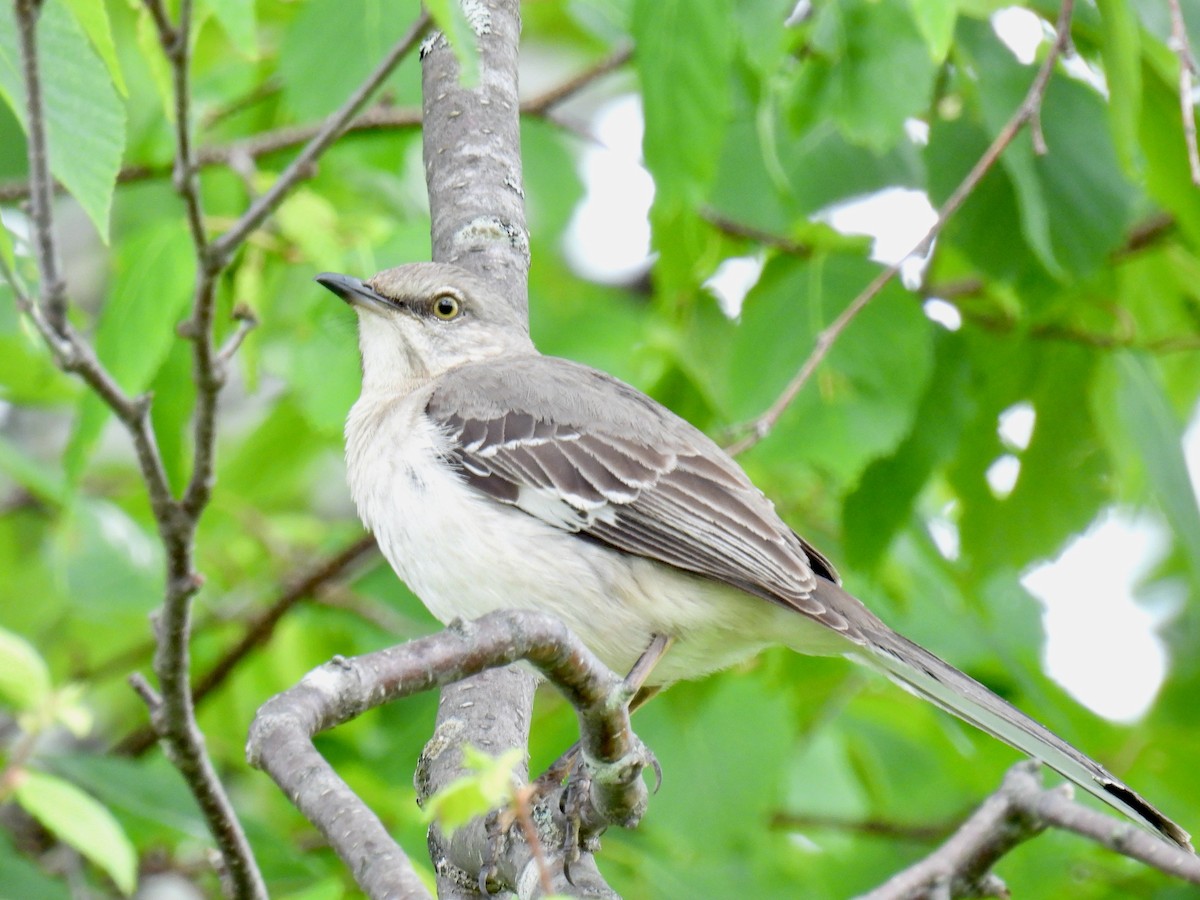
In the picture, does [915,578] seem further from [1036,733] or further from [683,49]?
[683,49]

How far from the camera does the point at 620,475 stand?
4270 millimetres

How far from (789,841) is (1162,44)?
167 inches

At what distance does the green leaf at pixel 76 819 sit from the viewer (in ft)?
7.99

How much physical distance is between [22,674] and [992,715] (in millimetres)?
2389

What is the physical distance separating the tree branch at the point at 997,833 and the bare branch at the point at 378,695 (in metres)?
1.32

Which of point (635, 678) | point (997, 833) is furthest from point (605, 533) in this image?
point (997, 833)

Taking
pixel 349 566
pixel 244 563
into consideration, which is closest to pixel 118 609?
pixel 349 566

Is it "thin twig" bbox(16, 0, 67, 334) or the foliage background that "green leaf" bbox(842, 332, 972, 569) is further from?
"thin twig" bbox(16, 0, 67, 334)

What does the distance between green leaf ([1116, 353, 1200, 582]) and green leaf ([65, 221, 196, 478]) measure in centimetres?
300

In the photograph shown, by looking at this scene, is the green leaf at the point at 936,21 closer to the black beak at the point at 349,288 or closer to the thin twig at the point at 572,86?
the black beak at the point at 349,288

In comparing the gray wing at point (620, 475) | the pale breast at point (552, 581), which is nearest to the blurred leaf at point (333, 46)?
the gray wing at point (620, 475)

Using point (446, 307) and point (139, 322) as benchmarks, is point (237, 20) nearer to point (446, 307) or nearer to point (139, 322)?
point (139, 322)

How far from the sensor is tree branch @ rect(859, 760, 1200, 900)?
342 cm

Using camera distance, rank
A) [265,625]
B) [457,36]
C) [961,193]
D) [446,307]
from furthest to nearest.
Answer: [265,625] < [446,307] < [961,193] < [457,36]
